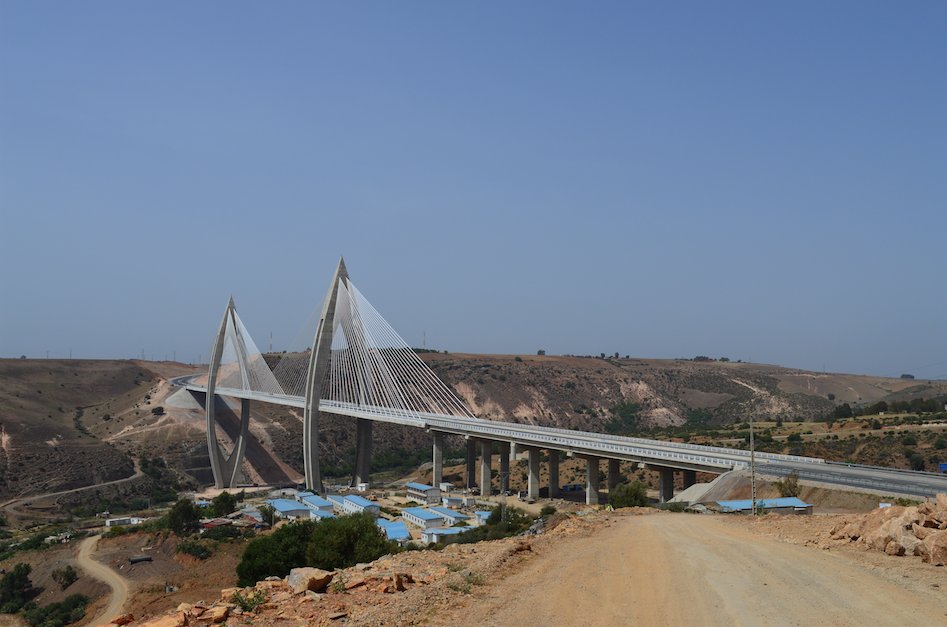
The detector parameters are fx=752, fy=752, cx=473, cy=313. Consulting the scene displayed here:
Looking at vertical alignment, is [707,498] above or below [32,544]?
above

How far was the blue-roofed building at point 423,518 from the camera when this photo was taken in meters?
43.1

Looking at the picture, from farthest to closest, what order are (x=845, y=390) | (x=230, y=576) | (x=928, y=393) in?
1. (x=845, y=390)
2. (x=928, y=393)
3. (x=230, y=576)

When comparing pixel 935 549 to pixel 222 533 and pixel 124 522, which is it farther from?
pixel 124 522

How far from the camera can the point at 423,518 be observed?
4422 centimetres

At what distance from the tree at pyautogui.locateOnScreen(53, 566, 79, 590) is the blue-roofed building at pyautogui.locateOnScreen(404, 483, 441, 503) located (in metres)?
23.3

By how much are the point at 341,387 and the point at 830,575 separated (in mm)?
58494

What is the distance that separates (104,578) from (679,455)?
31.7 m

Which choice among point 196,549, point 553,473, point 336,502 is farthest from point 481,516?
point 196,549

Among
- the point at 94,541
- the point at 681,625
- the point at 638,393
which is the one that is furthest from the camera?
the point at 638,393

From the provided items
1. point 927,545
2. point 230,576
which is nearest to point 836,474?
point 927,545

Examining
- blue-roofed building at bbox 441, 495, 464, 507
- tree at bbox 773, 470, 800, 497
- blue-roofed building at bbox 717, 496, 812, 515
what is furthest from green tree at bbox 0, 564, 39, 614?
tree at bbox 773, 470, 800, 497

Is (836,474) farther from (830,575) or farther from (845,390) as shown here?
(845,390)

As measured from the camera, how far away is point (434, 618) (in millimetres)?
11070

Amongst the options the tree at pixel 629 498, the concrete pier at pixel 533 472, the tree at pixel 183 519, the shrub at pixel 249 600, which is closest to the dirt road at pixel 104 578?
the tree at pixel 183 519
